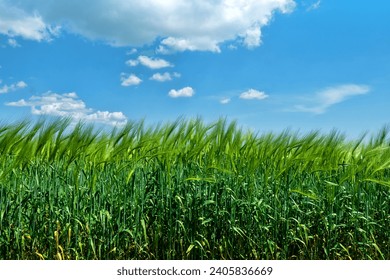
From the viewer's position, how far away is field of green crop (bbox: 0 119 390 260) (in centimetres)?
318

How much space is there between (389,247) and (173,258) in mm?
1424

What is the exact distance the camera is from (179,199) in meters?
3.14

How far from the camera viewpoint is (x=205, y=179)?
3139 mm

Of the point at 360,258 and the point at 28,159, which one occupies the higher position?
the point at 28,159

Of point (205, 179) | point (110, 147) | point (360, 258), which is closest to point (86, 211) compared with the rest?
point (110, 147)

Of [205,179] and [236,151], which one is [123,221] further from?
[236,151]

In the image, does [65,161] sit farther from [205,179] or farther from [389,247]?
[389,247]

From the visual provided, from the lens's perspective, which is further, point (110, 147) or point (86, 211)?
point (110, 147)

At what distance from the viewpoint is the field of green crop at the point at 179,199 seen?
10.4 ft

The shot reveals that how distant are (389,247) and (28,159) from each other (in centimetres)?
240
